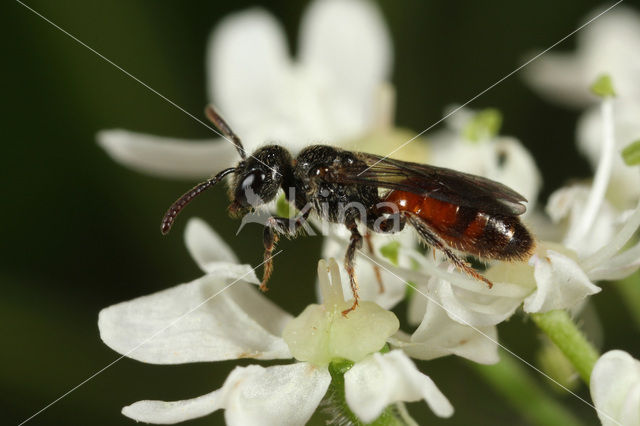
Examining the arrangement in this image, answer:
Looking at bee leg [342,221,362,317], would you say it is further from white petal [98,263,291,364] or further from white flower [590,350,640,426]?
white flower [590,350,640,426]

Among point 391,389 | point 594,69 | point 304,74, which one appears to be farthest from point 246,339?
point 594,69

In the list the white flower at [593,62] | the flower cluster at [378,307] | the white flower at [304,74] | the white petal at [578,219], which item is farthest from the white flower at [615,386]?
the white flower at [593,62]

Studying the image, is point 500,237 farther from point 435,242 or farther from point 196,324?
point 196,324

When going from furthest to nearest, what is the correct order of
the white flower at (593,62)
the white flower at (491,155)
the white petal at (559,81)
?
the white petal at (559,81), the white flower at (593,62), the white flower at (491,155)

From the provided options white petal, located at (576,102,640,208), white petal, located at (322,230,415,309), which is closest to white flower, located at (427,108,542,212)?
white petal, located at (576,102,640,208)

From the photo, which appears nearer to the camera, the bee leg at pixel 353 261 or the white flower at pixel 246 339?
the white flower at pixel 246 339

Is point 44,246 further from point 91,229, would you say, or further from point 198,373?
point 198,373

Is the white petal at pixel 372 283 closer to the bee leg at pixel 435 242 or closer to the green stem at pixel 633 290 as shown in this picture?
the bee leg at pixel 435 242
